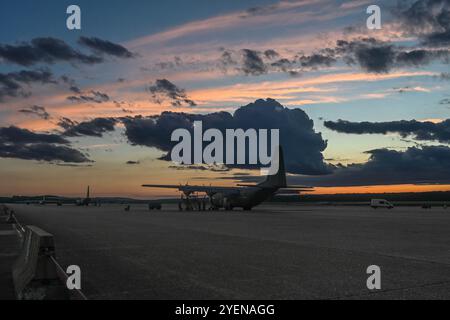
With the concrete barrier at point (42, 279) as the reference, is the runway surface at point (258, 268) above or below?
below

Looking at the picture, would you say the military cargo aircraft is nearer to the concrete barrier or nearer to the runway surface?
the runway surface

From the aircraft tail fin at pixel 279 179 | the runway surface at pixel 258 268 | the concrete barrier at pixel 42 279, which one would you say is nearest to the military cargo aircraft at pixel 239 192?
the aircraft tail fin at pixel 279 179

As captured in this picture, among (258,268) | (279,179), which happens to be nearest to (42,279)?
(258,268)

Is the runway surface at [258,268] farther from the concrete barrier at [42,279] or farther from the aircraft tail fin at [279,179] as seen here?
the aircraft tail fin at [279,179]

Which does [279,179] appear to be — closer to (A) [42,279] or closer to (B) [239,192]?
(B) [239,192]

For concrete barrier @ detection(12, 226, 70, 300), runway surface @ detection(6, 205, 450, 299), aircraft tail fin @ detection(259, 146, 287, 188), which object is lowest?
runway surface @ detection(6, 205, 450, 299)

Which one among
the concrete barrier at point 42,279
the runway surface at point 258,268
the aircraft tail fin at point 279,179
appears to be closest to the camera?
the concrete barrier at point 42,279

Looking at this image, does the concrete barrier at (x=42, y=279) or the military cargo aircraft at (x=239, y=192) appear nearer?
the concrete barrier at (x=42, y=279)

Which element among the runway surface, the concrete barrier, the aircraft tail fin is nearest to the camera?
the concrete barrier

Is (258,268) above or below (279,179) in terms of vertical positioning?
below

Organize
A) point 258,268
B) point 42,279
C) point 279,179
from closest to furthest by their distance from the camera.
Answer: point 42,279 < point 258,268 < point 279,179

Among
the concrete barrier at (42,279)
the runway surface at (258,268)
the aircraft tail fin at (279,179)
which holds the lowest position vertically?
the runway surface at (258,268)

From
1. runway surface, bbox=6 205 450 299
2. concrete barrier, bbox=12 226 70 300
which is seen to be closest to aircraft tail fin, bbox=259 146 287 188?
runway surface, bbox=6 205 450 299
